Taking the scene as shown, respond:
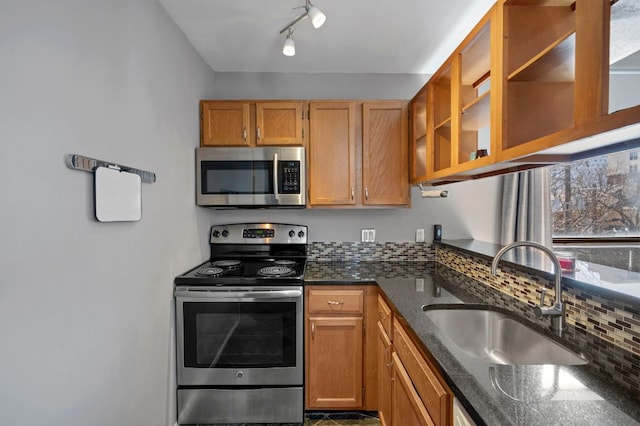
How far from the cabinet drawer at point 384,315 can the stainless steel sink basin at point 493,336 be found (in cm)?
27

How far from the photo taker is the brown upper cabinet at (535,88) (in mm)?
753

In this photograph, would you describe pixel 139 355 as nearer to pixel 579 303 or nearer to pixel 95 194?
pixel 95 194

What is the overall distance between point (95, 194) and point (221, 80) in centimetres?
177

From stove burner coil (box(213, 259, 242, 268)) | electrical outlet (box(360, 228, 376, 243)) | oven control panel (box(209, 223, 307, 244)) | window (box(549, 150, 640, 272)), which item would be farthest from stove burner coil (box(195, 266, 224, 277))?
window (box(549, 150, 640, 272))

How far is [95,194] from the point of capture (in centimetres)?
112

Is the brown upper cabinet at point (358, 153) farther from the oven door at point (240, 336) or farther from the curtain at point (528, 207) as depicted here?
the curtain at point (528, 207)

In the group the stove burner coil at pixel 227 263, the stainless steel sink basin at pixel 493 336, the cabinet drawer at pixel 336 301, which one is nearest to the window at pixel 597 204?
the stainless steel sink basin at pixel 493 336

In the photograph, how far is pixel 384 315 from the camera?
1.75m

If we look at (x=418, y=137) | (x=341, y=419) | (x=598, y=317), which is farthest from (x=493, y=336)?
(x=418, y=137)

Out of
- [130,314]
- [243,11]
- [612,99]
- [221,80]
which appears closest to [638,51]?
[612,99]

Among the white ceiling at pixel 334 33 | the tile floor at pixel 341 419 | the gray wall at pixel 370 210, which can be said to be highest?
the white ceiling at pixel 334 33

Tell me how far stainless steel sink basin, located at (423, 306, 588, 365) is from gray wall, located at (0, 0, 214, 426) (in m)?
1.35

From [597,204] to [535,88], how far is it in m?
1.76

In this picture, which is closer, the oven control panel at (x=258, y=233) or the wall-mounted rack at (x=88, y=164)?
the wall-mounted rack at (x=88, y=164)
